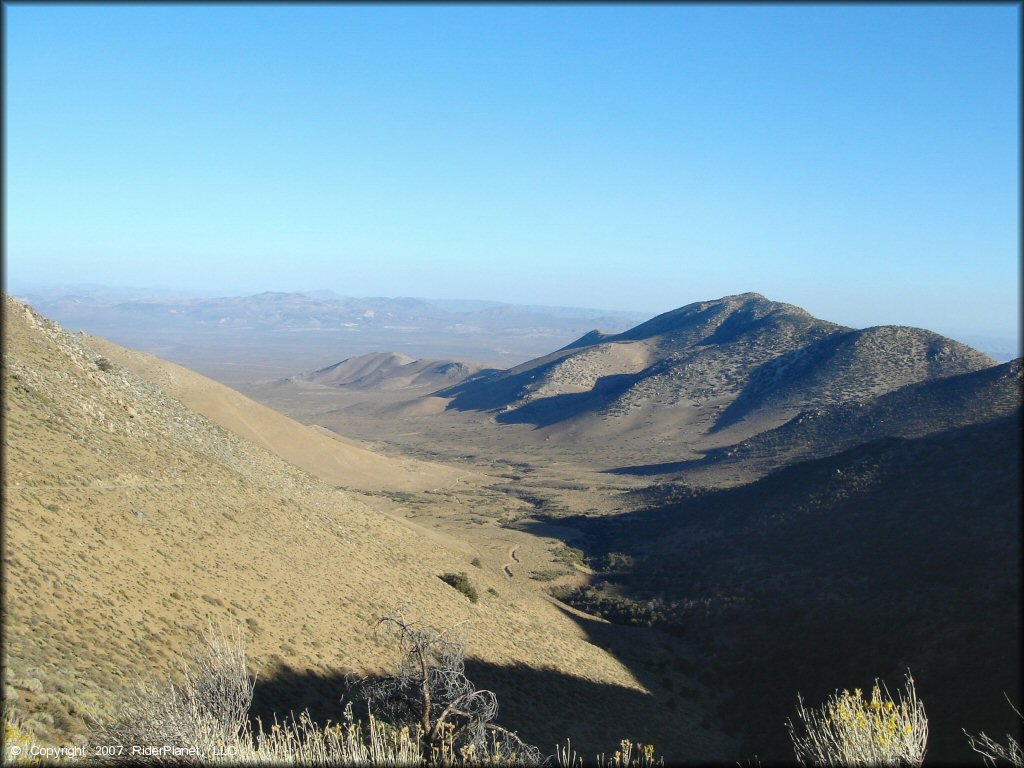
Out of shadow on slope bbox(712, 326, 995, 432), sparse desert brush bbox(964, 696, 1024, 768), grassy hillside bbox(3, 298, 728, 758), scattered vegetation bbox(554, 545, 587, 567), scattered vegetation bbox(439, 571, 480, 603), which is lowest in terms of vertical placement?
scattered vegetation bbox(554, 545, 587, 567)

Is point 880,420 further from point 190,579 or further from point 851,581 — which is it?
point 190,579

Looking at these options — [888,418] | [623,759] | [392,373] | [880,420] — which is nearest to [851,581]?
[623,759]

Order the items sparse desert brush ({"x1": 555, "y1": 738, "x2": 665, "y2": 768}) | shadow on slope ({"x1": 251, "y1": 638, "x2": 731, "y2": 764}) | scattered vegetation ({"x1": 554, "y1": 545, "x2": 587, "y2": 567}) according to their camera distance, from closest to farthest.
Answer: sparse desert brush ({"x1": 555, "y1": 738, "x2": 665, "y2": 768}) < shadow on slope ({"x1": 251, "y1": 638, "x2": 731, "y2": 764}) < scattered vegetation ({"x1": 554, "y1": 545, "x2": 587, "y2": 567})

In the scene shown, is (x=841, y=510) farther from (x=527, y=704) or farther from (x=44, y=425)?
(x=44, y=425)

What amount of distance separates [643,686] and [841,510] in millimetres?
15276

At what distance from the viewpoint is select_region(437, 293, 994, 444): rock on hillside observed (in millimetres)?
64750

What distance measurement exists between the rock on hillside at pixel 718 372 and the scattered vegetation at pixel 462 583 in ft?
150

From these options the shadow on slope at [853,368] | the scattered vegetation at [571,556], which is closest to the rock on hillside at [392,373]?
the shadow on slope at [853,368]

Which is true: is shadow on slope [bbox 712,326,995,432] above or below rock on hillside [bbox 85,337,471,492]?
above

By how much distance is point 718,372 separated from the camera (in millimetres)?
81500

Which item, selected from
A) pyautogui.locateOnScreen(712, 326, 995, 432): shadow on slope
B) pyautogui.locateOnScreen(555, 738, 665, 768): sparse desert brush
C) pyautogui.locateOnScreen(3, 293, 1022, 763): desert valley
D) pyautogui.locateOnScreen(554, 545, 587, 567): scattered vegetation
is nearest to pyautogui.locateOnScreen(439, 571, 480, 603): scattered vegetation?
pyautogui.locateOnScreen(3, 293, 1022, 763): desert valley

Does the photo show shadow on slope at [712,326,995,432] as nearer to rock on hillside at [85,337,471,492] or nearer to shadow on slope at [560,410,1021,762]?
shadow on slope at [560,410,1021,762]

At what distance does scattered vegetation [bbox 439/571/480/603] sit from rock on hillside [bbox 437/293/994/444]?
45730mm

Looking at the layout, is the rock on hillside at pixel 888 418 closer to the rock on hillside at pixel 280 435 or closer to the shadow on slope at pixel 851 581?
the shadow on slope at pixel 851 581
